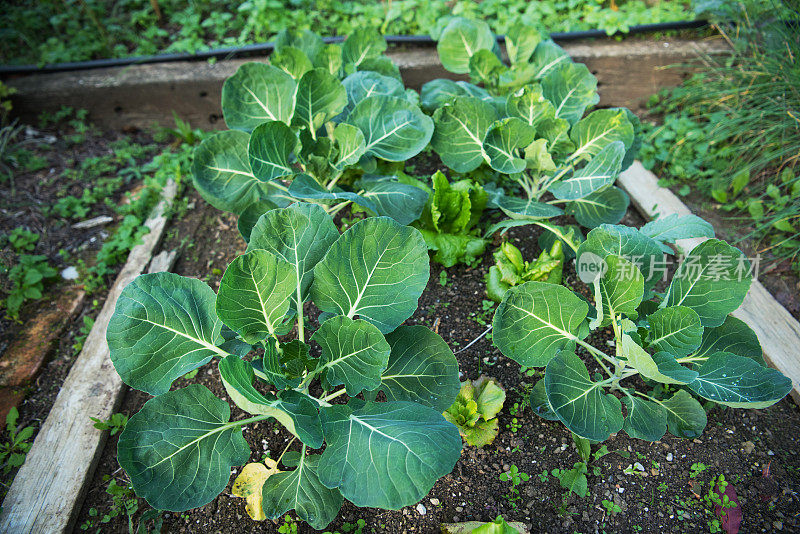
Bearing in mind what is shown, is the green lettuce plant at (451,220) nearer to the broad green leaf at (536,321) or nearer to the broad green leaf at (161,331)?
the broad green leaf at (536,321)

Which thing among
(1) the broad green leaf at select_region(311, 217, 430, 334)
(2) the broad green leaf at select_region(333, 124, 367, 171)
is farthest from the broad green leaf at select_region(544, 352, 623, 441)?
(2) the broad green leaf at select_region(333, 124, 367, 171)

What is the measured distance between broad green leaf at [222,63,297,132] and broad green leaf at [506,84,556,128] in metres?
0.96

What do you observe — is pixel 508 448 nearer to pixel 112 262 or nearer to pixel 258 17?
pixel 112 262

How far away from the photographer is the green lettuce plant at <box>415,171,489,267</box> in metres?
2.01

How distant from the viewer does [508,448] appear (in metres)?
1.63

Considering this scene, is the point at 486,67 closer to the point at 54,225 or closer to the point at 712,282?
the point at 712,282

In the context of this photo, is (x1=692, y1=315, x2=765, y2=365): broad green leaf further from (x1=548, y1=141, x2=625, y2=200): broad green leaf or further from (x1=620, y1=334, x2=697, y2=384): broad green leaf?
(x1=548, y1=141, x2=625, y2=200): broad green leaf

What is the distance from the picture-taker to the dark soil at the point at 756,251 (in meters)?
2.19

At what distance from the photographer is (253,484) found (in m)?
1.54

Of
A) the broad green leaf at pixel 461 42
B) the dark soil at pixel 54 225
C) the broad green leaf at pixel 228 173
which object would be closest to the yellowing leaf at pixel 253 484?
the dark soil at pixel 54 225

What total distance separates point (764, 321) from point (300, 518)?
1.89 meters

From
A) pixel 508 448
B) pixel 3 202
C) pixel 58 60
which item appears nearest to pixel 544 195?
pixel 508 448

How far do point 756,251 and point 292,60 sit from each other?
2369 millimetres

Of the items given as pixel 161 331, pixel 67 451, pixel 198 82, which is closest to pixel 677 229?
pixel 161 331
